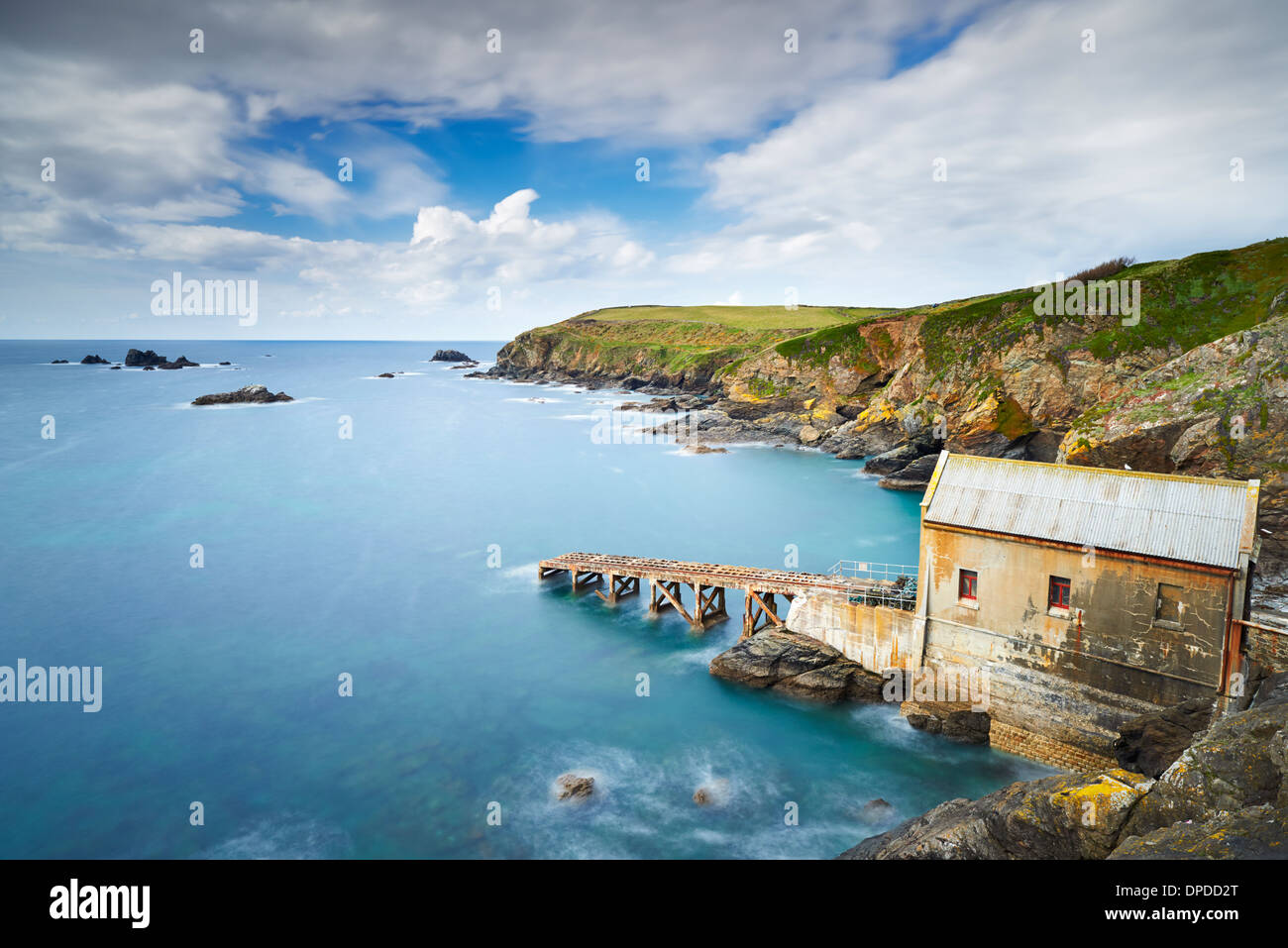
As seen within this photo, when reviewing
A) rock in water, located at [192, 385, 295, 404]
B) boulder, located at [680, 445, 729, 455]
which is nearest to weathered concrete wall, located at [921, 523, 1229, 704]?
boulder, located at [680, 445, 729, 455]

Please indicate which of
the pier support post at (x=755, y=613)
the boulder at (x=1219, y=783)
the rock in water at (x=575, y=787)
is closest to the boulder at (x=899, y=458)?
the pier support post at (x=755, y=613)

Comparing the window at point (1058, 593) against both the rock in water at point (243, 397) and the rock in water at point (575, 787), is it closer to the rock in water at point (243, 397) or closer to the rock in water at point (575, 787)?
the rock in water at point (575, 787)

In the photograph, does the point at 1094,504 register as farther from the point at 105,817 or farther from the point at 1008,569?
the point at 105,817

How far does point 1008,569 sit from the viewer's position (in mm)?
22391

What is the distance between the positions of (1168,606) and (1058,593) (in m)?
2.75

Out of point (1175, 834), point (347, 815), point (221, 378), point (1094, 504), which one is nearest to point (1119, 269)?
point (1094, 504)

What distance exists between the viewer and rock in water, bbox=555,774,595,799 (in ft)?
72.2

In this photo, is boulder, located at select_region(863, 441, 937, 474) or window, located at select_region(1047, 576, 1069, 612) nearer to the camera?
window, located at select_region(1047, 576, 1069, 612)

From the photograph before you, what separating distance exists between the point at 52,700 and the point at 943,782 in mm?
34198

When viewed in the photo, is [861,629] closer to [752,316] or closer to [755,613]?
[755,613]

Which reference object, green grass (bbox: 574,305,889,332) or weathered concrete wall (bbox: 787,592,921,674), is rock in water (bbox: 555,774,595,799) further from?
green grass (bbox: 574,305,889,332)

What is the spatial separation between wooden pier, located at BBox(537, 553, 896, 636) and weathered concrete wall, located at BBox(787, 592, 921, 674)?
107cm

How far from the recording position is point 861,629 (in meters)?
26.2
